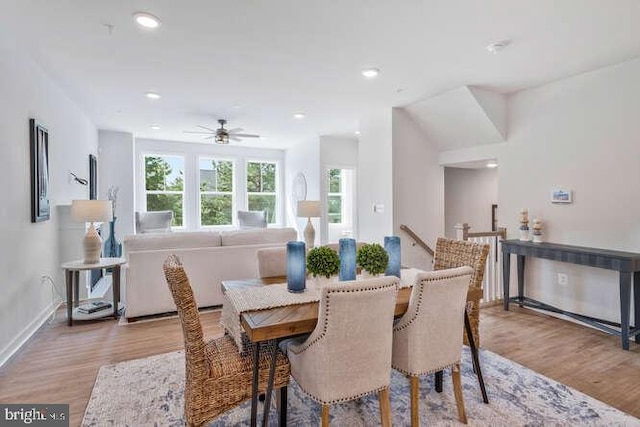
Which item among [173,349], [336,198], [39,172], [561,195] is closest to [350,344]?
[173,349]

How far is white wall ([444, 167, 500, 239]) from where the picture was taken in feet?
19.5

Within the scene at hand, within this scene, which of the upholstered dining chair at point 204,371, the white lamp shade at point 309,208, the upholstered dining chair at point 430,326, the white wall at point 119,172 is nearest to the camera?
the upholstered dining chair at point 204,371

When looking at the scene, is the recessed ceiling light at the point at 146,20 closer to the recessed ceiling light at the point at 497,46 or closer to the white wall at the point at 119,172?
the recessed ceiling light at the point at 497,46

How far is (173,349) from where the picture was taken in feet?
9.67

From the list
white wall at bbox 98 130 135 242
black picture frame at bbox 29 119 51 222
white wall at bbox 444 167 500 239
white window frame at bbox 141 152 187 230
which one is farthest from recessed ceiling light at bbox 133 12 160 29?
white window frame at bbox 141 152 187 230

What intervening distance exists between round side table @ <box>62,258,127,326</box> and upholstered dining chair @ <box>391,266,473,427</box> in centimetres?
315

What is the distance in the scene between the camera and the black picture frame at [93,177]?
5.80 m

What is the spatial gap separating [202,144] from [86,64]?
15.4 feet

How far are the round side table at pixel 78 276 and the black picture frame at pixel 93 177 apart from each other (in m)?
2.39

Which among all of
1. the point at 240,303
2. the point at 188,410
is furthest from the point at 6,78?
the point at 188,410

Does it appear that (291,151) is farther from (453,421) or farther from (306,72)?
(453,421)

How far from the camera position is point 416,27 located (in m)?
2.62

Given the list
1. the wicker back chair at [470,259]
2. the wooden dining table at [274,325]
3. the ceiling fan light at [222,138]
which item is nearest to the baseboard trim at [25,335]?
the wooden dining table at [274,325]

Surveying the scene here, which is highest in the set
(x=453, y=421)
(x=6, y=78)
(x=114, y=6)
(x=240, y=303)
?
(x=114, y=6)
